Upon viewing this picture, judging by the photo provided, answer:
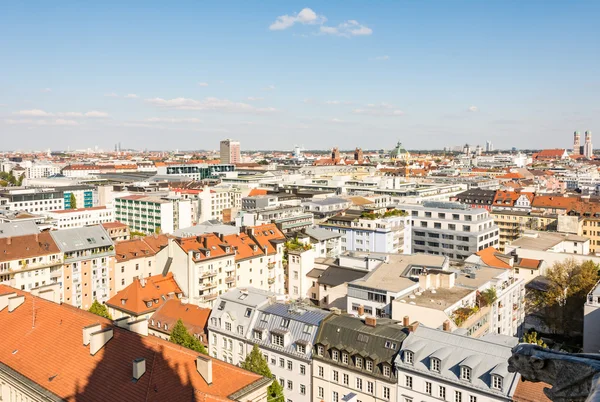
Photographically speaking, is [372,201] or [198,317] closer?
[198,317]

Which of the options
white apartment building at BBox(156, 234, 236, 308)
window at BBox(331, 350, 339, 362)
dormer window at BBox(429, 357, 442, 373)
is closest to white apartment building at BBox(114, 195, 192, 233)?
white apartment building at BBox(156, 234, 236, 308)

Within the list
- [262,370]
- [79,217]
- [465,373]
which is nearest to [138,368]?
[262,370]

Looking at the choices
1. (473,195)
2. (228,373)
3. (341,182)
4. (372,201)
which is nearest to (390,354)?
(228,373)

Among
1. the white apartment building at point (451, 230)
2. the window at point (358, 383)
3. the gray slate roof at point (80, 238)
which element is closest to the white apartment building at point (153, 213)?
the gray slate roof at point (80, 238)

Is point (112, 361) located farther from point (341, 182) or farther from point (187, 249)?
point (341, 182)

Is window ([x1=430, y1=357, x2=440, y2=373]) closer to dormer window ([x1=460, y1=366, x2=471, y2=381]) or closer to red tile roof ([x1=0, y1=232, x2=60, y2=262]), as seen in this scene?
dormer window ([x1=460, y1=366, x2=471, y2=381])

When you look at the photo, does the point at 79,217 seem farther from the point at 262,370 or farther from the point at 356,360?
the point at 356,360

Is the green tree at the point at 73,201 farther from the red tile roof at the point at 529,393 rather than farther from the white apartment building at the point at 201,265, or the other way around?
the red tile roof at the point at 529,393
